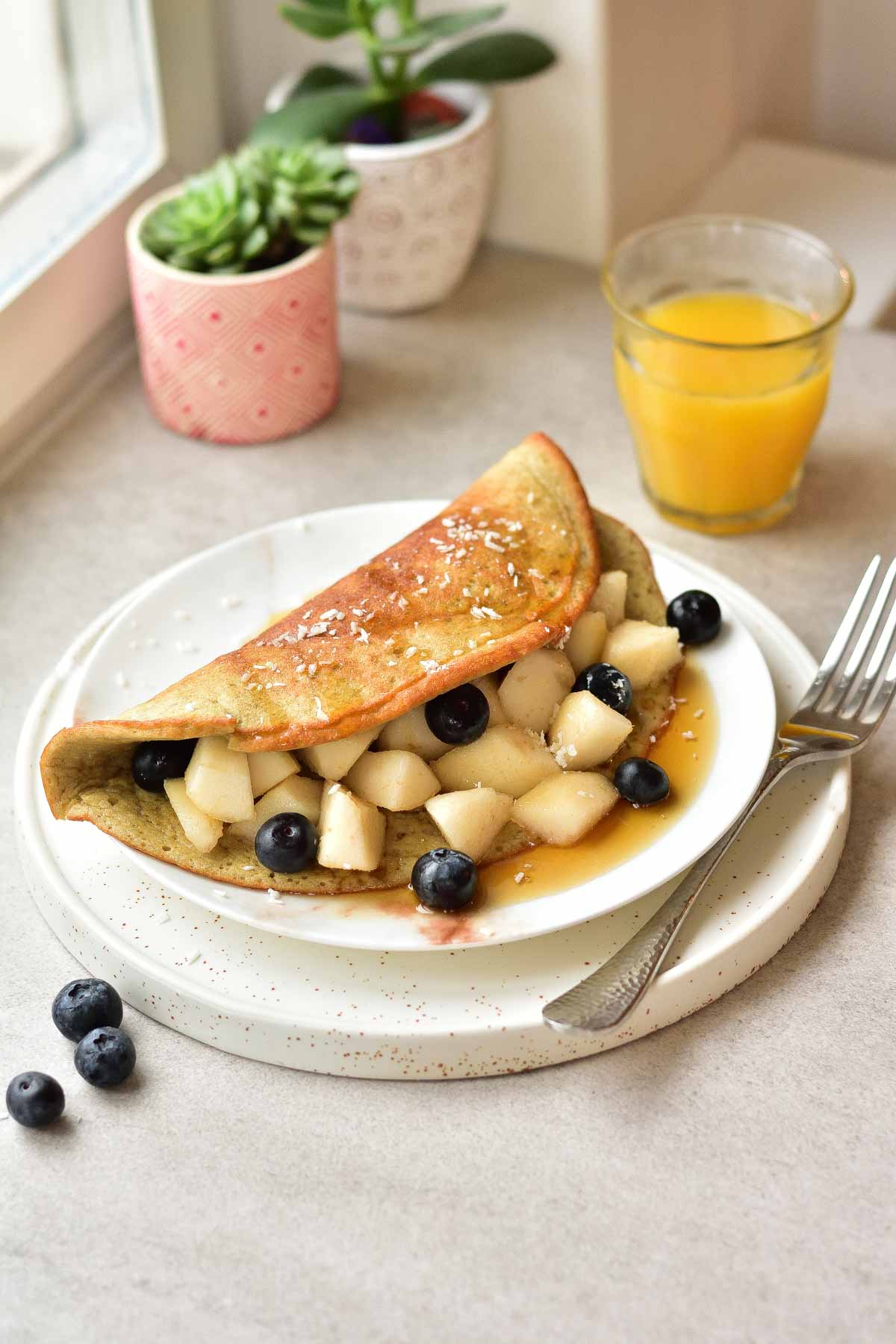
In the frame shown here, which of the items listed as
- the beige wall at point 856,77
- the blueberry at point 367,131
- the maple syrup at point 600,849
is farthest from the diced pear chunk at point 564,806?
the beige wall at point 856,77

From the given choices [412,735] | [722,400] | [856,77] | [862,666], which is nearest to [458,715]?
[412,735]

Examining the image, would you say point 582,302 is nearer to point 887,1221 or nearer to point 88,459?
point 88,459

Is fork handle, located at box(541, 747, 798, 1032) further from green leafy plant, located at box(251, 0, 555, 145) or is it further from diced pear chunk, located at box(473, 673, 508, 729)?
green leafy plant, located at box(251, 0, 555, 145)

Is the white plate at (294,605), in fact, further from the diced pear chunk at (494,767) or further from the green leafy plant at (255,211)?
the green leafy plant at (255,211)

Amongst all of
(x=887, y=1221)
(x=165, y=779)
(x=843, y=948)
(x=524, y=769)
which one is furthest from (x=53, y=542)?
(x=887, y=1221)

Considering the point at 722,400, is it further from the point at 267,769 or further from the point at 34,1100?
the point at 34,1100

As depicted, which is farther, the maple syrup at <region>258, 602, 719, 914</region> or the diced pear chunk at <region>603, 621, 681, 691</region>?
the diced pear chunk at <region>603, 621, 681, 691</region>

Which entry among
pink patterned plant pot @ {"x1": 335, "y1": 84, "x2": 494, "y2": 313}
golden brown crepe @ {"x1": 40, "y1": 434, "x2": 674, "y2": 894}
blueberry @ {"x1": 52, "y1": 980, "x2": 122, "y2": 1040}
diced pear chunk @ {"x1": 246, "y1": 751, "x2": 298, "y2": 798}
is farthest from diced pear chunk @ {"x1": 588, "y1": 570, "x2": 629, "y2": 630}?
pink patterned plant pot @ {"x1": 335, "y1": 84, "x2": 494, "y2": 313}
